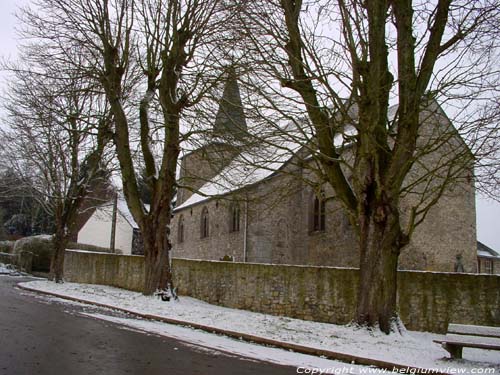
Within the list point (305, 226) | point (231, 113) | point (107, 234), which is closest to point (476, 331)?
point (231, 113)

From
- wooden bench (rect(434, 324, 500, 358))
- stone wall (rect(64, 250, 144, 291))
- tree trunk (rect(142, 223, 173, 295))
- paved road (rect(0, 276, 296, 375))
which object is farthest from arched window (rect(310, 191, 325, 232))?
wooden bench (rect(434, 324, 500, 358))

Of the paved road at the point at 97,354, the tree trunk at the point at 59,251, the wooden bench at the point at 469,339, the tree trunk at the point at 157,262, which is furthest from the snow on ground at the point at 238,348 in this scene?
the tree trunk at the point at 59,251

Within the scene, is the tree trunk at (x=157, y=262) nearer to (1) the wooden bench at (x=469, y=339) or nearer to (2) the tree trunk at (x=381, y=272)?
(2) the tree trunk at (x=381, y=272)

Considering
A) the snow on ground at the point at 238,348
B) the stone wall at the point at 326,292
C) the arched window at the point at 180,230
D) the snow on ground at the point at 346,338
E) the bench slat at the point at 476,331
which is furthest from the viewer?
the arched window at the point at 180,230

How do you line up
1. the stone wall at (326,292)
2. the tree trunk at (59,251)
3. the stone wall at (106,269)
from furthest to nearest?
1. the tree trunk at (59,251)
2. the stone wall at (106,269)
3. the stone wall at (326,292)

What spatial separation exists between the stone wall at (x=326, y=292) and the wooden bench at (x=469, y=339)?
550 cm

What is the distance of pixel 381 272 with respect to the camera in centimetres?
1199

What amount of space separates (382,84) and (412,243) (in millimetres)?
14981

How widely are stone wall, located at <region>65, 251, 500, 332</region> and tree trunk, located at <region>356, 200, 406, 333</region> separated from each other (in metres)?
3.70

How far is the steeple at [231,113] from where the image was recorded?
13156mm

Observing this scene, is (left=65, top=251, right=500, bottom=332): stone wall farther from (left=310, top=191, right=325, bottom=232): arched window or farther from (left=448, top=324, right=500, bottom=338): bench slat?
(left=310, top=191, right=325, bottom=232): arched window

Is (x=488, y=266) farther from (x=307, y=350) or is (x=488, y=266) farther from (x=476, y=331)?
(x=307, y=350)

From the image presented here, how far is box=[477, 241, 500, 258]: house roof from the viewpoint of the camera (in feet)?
136

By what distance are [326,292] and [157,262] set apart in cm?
575
